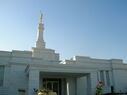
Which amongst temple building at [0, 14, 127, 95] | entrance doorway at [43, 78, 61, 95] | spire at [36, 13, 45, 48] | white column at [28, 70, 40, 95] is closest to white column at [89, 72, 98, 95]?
temple building at [0, 14, 127, 95]

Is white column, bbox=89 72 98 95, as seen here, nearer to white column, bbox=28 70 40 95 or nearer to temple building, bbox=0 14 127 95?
temple building, bbox=0 14 127 95

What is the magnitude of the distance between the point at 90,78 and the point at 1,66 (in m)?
10.8

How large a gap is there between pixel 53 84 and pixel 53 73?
515 centimetres

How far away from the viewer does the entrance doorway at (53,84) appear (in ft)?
66.0

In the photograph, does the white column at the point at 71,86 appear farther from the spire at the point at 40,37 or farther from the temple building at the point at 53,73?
the spire at the point at 40,37

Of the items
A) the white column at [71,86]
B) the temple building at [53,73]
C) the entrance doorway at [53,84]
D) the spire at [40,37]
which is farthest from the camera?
the spire at [40,37]

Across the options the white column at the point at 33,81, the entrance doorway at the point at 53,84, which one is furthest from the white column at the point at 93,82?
the entrance doorway at the point at 53,84

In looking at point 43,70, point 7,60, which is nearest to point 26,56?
point 7,60

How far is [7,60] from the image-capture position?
62.2ft

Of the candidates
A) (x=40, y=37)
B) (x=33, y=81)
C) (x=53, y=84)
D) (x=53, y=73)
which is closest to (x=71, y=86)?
(x=53, y=84)

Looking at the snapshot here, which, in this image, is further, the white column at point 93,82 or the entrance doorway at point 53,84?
the entrance doorway at point 53,84

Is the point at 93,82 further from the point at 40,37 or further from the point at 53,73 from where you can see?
the point at 40,37

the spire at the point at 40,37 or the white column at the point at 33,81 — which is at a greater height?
the spire at the point at 40,37

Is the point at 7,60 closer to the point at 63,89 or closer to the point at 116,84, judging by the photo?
the point at 63,89
